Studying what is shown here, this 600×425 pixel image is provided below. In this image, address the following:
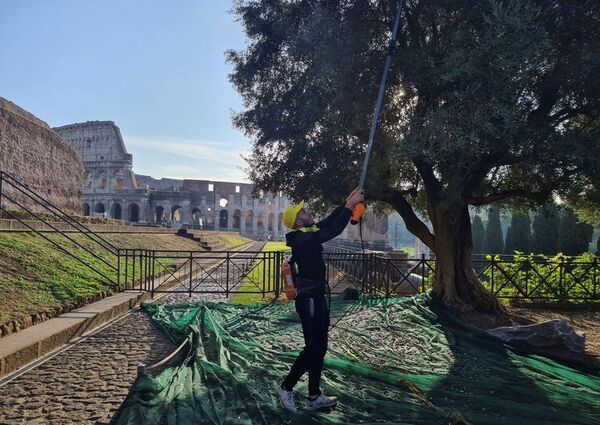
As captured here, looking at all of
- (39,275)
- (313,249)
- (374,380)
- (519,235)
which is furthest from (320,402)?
(519,235)

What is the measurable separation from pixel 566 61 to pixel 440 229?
3577 millimetres

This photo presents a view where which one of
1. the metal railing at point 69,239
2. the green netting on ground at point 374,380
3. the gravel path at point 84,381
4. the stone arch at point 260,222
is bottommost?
the gravel path at point 84,381

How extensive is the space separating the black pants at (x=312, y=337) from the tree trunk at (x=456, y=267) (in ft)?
17.7

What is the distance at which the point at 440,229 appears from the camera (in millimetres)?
8797

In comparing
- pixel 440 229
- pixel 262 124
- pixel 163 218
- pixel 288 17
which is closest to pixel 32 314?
pixel 262 124

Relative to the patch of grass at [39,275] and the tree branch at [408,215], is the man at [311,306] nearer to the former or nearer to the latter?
the patch of grass at [39,275]

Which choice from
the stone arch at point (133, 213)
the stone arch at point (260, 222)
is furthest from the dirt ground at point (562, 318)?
the stone arch at point (260, 222)

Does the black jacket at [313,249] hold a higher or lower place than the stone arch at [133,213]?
lower

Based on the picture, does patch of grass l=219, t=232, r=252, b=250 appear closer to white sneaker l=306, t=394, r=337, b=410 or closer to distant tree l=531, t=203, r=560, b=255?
distant tree l=531, t=203, r=560, b=255

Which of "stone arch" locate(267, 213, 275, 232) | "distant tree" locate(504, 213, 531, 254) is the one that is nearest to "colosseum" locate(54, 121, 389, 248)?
"stone arch" locate(267, 213, 275, 232)

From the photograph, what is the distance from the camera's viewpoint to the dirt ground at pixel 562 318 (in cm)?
580

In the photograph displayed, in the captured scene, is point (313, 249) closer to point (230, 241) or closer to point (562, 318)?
point (562, 318)

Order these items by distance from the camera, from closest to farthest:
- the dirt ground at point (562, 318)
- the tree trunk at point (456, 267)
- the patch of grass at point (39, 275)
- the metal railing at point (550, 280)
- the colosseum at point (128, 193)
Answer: the dirt ground at point (562, 318)
the patch of grass at point (39, 275)
the tree trunk at point (456, 267)
the metal railing at point (550, 280)
the colosseum at point (128, 193)

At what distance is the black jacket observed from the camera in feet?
12.6
